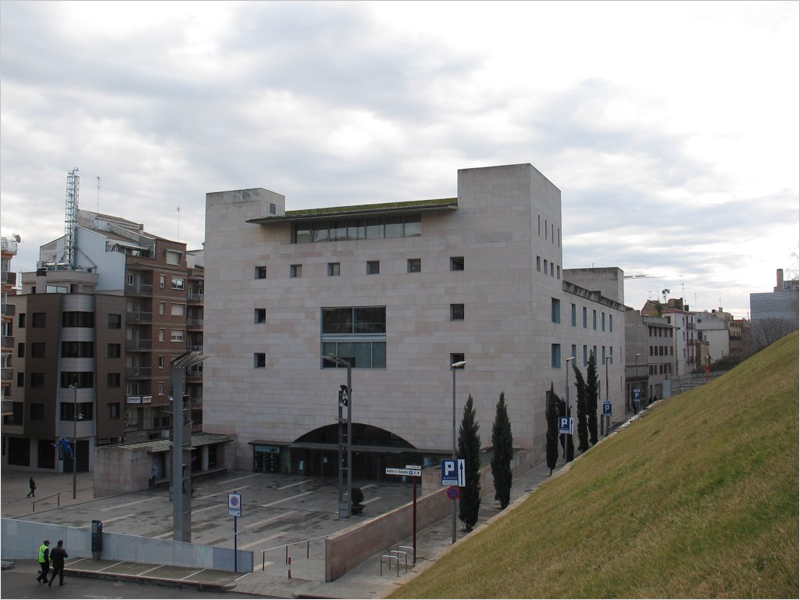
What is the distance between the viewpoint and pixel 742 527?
34.5 ft

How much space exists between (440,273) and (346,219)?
8145 mm

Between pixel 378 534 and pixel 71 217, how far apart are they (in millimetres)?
51993

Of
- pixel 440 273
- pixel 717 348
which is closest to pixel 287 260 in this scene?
pixel 440 273

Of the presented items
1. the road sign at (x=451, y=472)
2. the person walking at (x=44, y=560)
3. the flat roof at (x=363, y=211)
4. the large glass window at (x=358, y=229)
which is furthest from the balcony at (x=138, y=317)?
the road sign at (x=451, y=472)

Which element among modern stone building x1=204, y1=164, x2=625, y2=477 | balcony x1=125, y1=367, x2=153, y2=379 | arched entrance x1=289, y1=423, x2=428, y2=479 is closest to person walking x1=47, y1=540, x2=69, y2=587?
modern stone building x1=204, y1=164, x2=625, y2=477

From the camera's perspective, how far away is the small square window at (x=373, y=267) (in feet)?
162

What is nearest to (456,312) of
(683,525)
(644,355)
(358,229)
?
(358,229)

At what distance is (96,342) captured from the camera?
59.0 meters

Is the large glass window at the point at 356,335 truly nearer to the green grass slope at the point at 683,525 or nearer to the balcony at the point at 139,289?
the balcony at the point at 139,289

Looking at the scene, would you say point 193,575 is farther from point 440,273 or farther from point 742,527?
point 440,273

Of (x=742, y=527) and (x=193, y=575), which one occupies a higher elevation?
(x=742, y=527)

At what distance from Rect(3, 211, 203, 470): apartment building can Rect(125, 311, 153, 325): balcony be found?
92 mm

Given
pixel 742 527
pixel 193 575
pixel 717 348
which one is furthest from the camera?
pixel 717 348

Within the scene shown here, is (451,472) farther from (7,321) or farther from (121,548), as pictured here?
(7,321)
